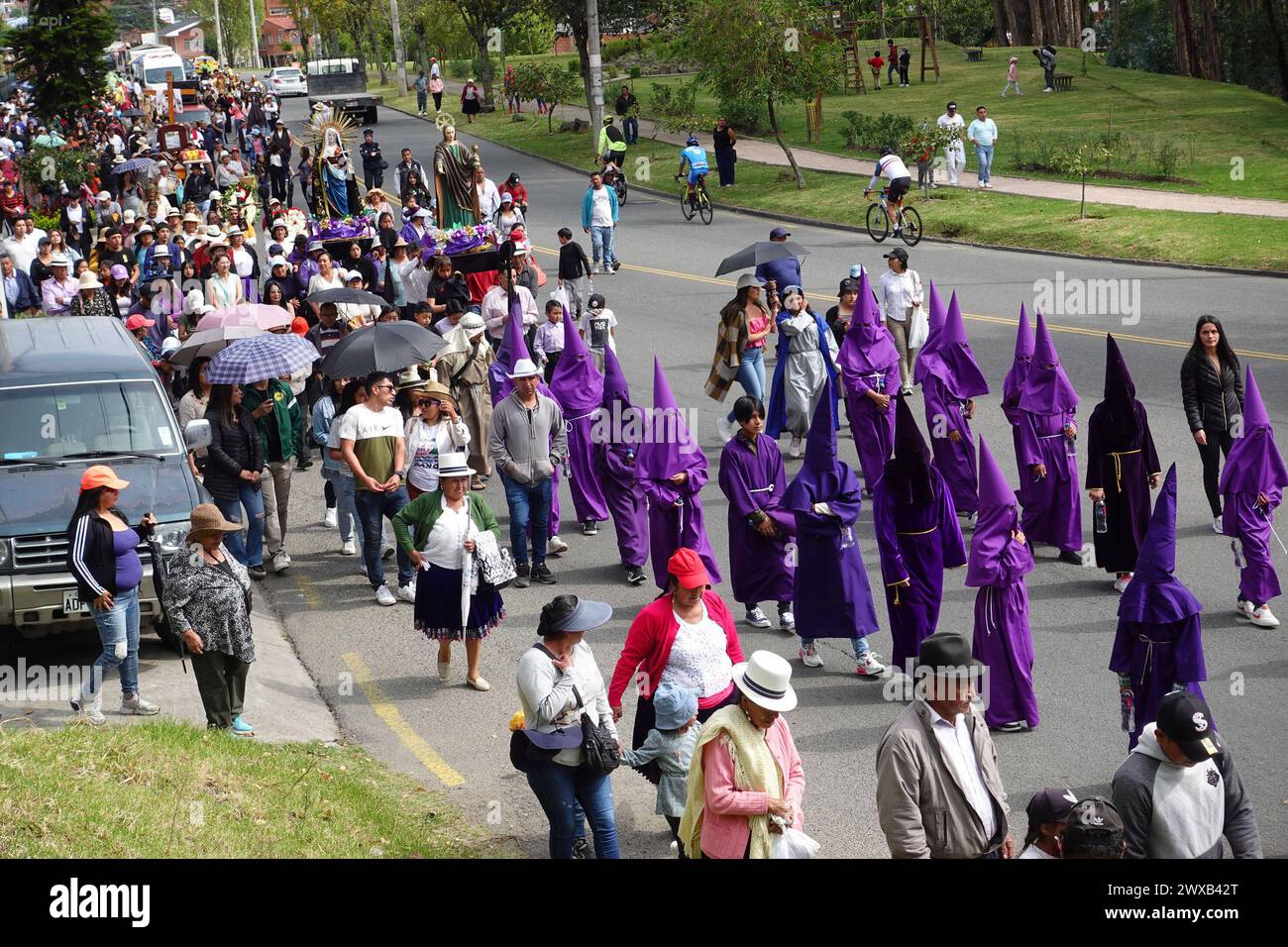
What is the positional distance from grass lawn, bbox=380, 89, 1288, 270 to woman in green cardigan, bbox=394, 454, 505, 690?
19.5 metres

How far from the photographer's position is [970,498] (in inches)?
545

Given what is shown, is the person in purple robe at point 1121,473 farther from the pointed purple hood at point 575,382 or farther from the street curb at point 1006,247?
the street curb at point 1006,247

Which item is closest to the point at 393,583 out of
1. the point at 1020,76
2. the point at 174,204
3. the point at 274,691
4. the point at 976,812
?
the point at 274,691

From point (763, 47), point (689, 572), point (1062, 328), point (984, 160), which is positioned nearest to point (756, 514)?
point (689, 572)

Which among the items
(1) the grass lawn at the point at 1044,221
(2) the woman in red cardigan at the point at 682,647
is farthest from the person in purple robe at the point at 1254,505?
(1) the grass lawn at the point at 1044,221

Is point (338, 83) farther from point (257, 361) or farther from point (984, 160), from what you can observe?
point (257, 361)

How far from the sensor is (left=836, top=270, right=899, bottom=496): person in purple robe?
47.7 feet

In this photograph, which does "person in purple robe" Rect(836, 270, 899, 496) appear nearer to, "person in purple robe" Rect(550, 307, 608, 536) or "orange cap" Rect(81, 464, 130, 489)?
"person in purple robe" Rect(550, 307, 608, 536)

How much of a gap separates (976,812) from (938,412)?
25.0 feet

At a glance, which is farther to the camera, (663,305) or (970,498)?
(663,305)

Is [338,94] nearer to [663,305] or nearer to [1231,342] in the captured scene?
[663,305]

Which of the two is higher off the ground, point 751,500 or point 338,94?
point 338,94

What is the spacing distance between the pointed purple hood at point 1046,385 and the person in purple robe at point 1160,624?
4.37m

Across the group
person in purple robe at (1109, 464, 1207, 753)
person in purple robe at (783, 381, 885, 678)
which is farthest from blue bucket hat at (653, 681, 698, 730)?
person in purple robe at (783, 381, 885, 678)
